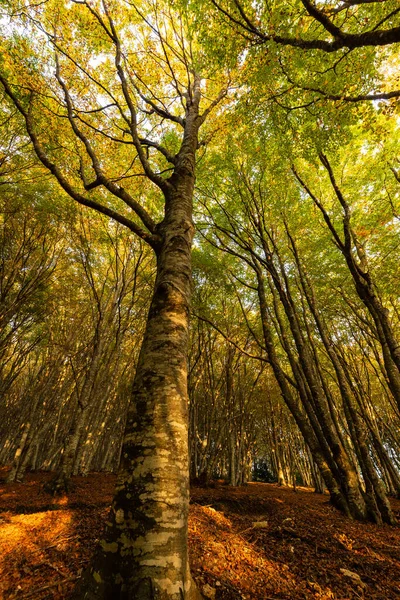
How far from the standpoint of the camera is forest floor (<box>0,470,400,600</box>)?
7.31 feet

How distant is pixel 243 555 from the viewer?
2834 mm

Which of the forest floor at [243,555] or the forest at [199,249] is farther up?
the forest at [199,249]

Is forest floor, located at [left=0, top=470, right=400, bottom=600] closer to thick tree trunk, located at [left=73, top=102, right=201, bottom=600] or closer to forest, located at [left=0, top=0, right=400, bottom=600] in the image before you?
forest, located at [left=0, top=0, right=400, bottom=600]

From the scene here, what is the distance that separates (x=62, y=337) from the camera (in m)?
11.2

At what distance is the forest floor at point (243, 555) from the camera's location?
2229 millimetres

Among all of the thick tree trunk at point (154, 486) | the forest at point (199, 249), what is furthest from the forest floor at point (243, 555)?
the thick tree trunk at point (154, 486)

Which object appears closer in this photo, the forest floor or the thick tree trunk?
the thick tree trunk

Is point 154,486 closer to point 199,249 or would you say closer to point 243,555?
point 243,555

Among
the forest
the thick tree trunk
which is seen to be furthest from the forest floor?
the thick tree trunk

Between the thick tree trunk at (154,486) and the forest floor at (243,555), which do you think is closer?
the thick tree trunk at (154,486)

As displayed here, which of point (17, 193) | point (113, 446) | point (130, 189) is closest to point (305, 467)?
point (113, 446)

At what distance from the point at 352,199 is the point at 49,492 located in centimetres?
1212

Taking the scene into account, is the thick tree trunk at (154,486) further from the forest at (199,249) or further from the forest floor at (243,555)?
the forest floor at (243,555)

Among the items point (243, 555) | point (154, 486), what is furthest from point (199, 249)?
point (154, 486)
